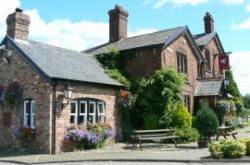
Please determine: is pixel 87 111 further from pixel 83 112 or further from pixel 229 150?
pixel 229 150

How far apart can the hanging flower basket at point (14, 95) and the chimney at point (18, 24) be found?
Answer: 8.92 feet

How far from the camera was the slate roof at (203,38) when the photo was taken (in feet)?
113

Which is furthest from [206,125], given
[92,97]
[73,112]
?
[73,112]

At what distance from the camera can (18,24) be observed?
19.2 meters

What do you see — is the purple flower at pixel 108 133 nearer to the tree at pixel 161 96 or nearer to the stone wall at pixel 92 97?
the stone wall at pixel 92 97

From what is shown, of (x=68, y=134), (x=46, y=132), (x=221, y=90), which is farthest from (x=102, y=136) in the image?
(x=221, y=90)

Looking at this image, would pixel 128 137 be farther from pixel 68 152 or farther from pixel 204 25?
pixel 204 25

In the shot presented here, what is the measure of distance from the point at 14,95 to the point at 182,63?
42.6 ft

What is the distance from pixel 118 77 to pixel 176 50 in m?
5.59

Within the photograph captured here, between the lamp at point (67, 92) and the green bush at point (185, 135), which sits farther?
the green bush at point (185, 135)

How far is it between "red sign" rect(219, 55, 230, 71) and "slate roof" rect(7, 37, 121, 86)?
16.1 metres

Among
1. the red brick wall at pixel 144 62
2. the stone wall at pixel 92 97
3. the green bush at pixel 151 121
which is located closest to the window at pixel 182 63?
the red brick wall at pixel 144 62

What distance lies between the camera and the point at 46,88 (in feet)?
55.6

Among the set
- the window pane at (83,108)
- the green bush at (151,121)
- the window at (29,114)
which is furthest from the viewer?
the green bush at (151,121)
